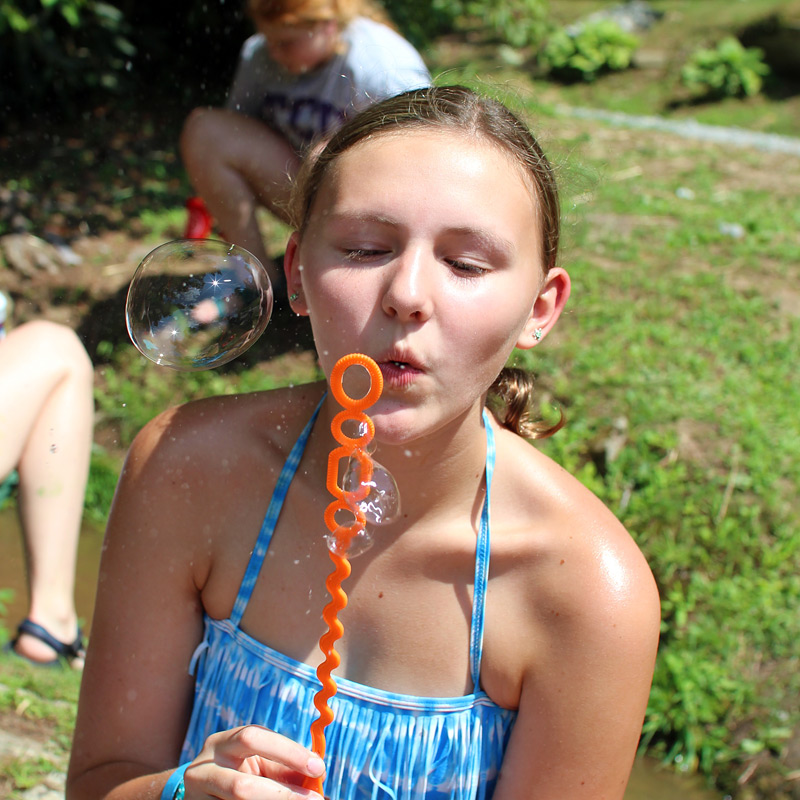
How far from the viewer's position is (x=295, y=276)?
5.33ft

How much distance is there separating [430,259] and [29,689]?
1.91m

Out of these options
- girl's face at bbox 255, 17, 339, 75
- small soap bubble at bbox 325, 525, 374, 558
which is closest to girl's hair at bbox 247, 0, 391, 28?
girl's face at bbox 255, 17, 339, 75

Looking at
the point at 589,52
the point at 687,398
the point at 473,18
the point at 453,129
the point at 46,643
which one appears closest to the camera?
the point at 453,129

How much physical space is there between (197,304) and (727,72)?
7.46 m

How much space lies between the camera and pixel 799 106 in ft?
25.0

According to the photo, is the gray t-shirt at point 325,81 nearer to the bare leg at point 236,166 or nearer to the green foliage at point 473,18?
the bare leg at point 236,166

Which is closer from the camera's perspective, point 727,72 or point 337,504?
point 337,504

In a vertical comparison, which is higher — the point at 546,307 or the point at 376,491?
the point at 546,307

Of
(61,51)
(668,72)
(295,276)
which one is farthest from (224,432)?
(668,72)

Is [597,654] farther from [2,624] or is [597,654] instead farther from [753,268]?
[753,268]

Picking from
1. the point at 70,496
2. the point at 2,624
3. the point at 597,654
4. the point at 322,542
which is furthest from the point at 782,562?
the point at 2,624

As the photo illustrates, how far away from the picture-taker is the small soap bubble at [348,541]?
141 cm

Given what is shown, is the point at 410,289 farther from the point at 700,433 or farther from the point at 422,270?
the point at 700,433

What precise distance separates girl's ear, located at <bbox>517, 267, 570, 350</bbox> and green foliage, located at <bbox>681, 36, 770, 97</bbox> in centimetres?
714
